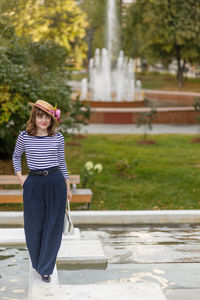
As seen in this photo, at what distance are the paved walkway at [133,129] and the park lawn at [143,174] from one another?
83.5 inches

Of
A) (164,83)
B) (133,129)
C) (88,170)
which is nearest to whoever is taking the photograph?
(88,170)

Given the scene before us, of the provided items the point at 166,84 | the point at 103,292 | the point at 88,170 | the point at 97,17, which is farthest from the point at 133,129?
the point at 97,17

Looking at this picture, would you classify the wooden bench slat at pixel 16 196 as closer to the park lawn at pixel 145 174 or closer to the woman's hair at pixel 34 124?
the park lawn at pixel 145 174

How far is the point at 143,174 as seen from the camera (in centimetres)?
1182

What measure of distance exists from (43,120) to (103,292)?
1.50 m

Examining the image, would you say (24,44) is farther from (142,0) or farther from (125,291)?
(142,0)

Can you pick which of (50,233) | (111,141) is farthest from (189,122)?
(50,233)

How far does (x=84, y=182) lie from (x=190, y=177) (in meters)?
2.70

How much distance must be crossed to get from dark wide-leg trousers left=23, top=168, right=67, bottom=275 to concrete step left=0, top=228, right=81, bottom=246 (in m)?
1.34

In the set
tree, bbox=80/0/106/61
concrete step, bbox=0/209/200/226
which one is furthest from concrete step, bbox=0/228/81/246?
tree, bbox=80/0/106/61

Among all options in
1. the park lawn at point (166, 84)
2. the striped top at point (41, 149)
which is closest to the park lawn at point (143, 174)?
the striped top at point (41, 149)

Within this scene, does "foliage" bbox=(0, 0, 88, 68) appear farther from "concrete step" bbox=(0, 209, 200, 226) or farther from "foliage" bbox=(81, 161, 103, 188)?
"concrete step" bbox=(0, 209, 200, 226)

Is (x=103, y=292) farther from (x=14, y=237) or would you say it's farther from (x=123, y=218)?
(x=123, y=218)

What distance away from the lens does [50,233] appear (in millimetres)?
4695
